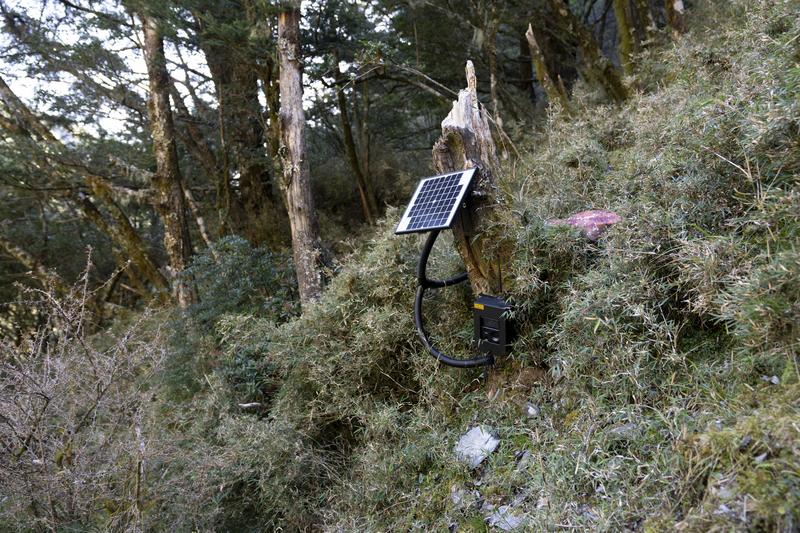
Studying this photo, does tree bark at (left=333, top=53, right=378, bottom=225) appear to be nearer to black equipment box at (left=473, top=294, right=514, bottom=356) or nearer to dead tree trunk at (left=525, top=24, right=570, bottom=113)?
dead tree trunk at (left=525, top=24, right=570, bottom=113)

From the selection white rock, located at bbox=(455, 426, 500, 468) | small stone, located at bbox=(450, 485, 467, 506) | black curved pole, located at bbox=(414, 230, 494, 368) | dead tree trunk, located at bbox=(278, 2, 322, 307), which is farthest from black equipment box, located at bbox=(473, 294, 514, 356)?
dead tree trunk, located at bbox=(278, 2, 322, 307)

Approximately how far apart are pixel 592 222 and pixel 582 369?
32.8 inches

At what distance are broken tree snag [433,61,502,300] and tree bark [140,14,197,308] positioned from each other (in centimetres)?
412

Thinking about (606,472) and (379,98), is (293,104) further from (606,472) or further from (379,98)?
(606,472)

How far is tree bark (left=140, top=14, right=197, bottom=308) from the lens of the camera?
19.7 feet

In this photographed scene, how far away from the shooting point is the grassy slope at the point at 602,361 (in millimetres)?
1639

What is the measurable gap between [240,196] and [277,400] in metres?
4.38

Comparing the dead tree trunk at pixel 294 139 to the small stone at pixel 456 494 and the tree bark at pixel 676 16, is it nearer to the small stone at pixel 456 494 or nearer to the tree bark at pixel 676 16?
the small stone at pixel 456 494

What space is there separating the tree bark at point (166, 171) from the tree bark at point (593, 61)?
4702 mm

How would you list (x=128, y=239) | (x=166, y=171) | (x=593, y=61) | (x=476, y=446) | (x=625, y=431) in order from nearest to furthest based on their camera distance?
(x=625, y=431) < (x=476, y=446) < (x=593, y=61) < (x=166, y=171) < (x=128, y=239)

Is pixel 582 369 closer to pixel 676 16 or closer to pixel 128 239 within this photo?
pixel 676 16

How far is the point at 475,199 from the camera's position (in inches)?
109

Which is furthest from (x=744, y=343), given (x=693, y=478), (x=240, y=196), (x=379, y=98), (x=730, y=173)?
(x=379, y=98)

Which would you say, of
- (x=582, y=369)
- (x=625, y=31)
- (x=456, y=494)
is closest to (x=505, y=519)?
(x=456, y=494)
